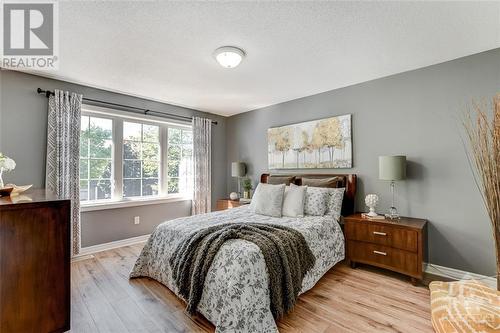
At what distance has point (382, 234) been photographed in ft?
8.52

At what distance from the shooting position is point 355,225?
282 cm

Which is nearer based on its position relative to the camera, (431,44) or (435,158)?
(431,44)

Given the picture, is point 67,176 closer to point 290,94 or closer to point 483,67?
point 290,94

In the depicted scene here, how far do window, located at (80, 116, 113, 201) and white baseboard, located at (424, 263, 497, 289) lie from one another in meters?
4.46

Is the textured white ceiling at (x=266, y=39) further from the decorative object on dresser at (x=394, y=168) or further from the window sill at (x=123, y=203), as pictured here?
the window sill at (x=123, y=203)

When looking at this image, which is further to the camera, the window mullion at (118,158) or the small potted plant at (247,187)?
the small potted plant at (247,187)

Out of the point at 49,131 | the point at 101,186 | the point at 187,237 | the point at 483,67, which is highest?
the point at 483,67

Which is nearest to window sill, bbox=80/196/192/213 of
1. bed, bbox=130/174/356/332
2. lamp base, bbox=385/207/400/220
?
bed, bbox=130/174/356/332

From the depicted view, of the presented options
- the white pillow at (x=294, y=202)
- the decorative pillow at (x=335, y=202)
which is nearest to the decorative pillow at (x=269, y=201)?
the white pillow at (x=294, y=202)

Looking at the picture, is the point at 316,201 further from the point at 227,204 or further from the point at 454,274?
the point at 227,204

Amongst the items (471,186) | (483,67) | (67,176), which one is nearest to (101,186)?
(67,176)

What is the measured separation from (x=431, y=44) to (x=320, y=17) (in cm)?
127

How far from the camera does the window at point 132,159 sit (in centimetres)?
350

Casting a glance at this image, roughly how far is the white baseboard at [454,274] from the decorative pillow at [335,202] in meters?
1.12
